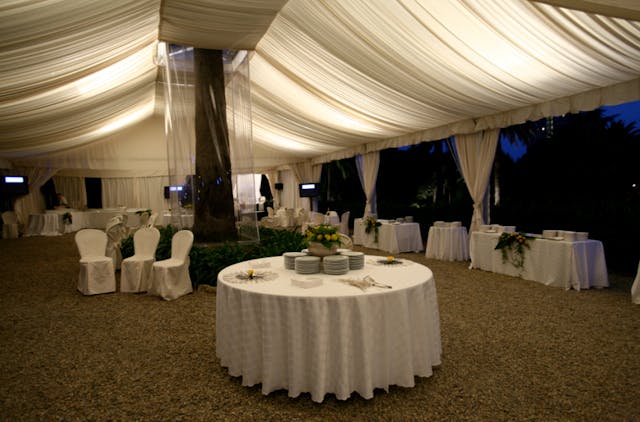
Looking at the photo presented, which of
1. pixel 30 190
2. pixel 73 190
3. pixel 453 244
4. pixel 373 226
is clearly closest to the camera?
pixel 453 244

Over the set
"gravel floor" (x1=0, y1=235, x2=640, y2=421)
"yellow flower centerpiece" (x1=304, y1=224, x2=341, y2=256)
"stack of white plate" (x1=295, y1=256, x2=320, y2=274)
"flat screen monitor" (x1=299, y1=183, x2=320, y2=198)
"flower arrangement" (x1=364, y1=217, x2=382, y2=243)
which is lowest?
"gravel floor" (x1=0, y1=235, x2=640, y2=421)

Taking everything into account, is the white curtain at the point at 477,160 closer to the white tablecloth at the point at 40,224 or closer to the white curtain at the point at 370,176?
the white curtain at the point at 370,176

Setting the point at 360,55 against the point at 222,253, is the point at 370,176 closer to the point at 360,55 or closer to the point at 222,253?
the point at 360,55

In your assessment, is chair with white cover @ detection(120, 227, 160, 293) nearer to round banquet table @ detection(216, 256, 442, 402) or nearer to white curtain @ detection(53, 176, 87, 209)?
round banquet table @ detection(216, 256, 442, 402)

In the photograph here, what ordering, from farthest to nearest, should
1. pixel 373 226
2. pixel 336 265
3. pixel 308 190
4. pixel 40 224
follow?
pixel 308 190
pixel 40 224
pixel 373 226
pixel 336 265

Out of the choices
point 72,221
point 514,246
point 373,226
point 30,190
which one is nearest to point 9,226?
point 30,190

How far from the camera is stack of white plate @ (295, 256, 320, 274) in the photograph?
9.22 ft

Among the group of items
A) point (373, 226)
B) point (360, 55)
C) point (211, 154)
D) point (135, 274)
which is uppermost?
point (360, 55)

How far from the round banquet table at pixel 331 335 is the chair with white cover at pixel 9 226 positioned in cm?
1347

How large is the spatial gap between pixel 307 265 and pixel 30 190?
47.9ft

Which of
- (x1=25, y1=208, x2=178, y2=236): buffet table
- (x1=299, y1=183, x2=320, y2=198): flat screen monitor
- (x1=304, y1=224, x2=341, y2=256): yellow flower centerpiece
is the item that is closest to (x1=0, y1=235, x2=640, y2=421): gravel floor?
(x1=304, y1=224, x2=341, y2=256): yellow flower centerpiece

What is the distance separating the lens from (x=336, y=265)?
Answer: 2.75 m

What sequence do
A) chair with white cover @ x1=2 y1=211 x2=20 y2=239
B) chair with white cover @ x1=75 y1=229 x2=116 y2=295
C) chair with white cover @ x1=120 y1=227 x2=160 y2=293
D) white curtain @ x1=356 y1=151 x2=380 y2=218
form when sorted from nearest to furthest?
chair with white cover @ x1=75 y1=229 x2=116 y2=295, chair with white cover @ x1=120 y1=227 x2=160 y2=293, white curtain @ x1=356 y1=151 x2=380 y2=218, chair with white cover @ x1=2 y1=211 x2=20 y2=239

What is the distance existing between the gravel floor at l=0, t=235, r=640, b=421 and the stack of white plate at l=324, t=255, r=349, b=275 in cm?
80
